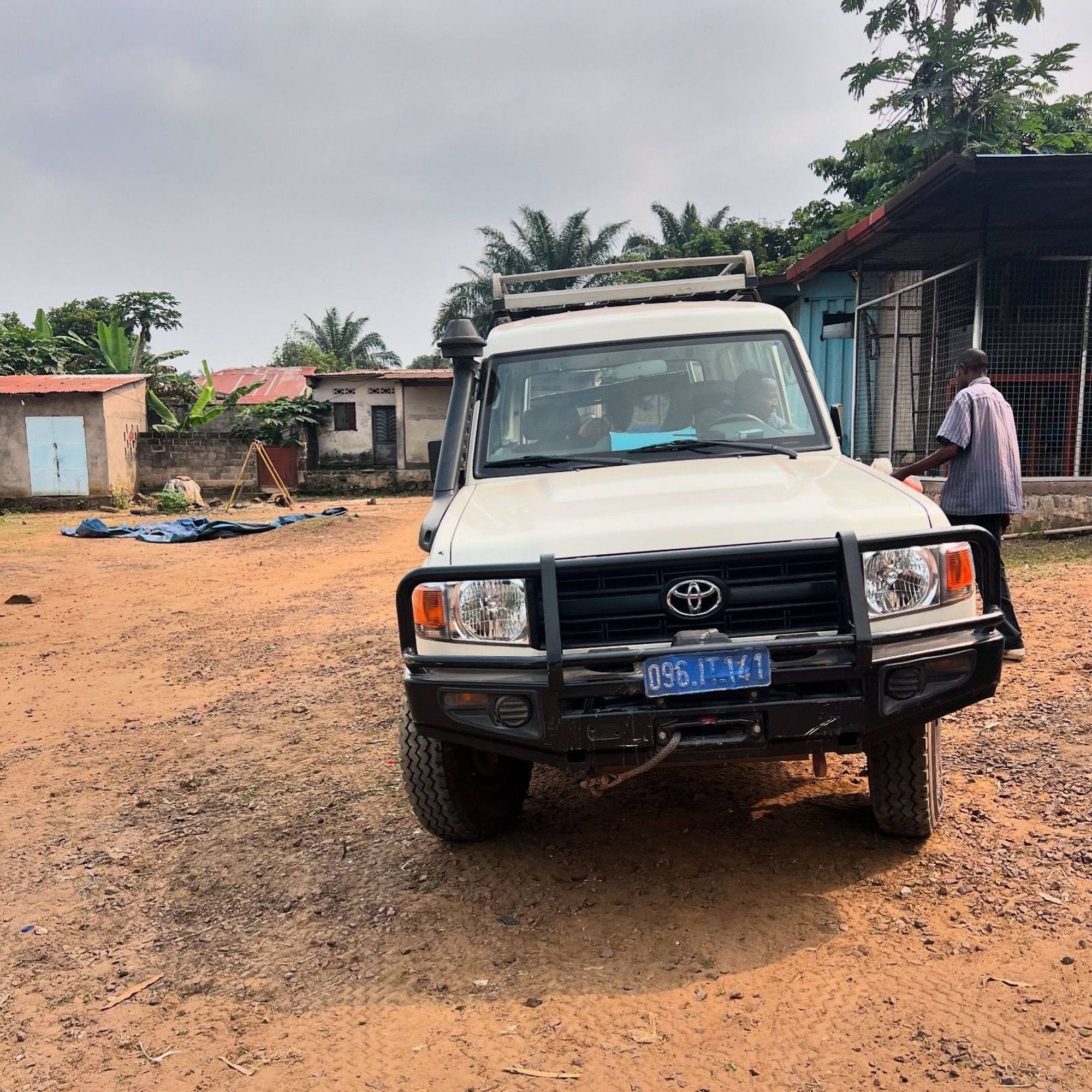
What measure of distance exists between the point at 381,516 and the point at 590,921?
16.8 m

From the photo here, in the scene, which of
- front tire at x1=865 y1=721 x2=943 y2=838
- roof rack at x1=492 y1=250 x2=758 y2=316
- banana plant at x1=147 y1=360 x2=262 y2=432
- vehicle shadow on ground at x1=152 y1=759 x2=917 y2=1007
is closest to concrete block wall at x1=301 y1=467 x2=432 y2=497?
banana plant at x1=147 y1=360 x2=262 y2=432

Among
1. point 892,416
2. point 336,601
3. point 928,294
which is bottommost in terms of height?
point 336,601

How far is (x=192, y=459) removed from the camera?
2558 centimetres

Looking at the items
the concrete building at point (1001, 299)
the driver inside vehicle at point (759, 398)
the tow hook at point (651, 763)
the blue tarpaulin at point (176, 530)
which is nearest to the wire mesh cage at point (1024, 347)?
the concrete building at point (1001, 299)

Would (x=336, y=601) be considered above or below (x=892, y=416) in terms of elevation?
below

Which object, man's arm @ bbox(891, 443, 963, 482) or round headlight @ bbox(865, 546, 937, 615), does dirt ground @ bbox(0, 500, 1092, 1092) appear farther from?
man's arm @ bbox(891, 443, 963, 482)

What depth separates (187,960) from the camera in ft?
9.75

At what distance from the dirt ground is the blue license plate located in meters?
0.82

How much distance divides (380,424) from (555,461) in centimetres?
2469

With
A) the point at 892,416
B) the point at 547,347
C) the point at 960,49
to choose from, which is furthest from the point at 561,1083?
the point at 960,49

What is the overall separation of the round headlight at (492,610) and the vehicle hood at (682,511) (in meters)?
0.08

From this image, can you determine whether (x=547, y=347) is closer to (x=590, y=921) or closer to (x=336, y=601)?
(x=590, y=921)

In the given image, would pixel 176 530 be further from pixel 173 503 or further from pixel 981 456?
pixel 981 456

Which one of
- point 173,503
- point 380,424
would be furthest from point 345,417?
point 173,503
